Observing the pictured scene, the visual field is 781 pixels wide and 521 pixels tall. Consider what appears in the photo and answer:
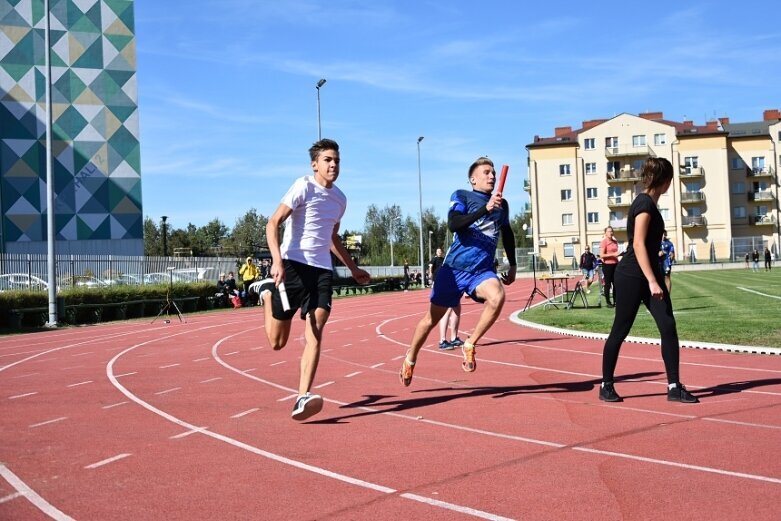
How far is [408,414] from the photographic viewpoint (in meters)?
7.07

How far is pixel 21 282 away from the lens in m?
29.1

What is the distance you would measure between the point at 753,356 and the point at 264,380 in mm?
5871

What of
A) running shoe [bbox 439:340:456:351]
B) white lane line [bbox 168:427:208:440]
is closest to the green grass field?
running shoe [bbox 439:340:456:351]

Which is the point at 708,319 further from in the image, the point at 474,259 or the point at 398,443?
the point at 398,443

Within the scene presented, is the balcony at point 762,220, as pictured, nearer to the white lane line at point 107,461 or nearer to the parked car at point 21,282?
the parked car at point 21,282

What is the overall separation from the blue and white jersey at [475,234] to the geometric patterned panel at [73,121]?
45.6 m

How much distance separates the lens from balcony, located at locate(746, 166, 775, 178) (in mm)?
88688

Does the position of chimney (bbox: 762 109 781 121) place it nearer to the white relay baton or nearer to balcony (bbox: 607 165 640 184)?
balcony (bbox: 607 165 640 184)

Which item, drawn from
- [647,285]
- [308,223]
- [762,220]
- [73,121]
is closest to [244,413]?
[308,223]

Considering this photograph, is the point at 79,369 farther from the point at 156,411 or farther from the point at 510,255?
the point at 510,255

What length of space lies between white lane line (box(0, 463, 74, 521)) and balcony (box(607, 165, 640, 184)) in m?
84.3

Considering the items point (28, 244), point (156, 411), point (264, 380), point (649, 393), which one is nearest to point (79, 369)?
point (264, 380)

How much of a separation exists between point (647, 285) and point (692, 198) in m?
82.7

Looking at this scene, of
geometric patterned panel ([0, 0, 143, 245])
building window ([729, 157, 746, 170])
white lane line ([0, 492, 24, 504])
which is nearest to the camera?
white lane line ([0, 492, 24, 504])
